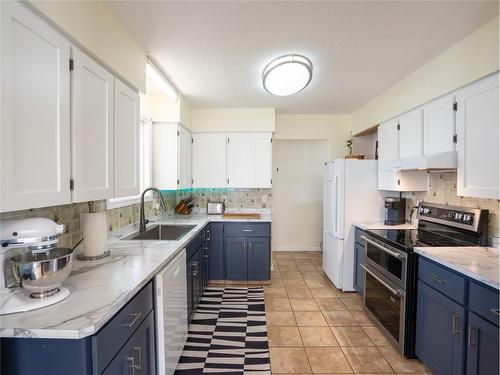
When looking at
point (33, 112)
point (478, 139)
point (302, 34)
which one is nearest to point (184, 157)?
point (302, 34)

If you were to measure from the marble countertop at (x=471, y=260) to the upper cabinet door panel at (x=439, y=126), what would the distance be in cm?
77

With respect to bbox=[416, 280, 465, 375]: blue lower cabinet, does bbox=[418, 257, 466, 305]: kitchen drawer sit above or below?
above

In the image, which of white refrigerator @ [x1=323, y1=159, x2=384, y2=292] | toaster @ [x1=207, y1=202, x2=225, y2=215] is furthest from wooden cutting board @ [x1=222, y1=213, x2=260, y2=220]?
white refrigerator @ [x1=323, y1=159, x2=384, y2=292]

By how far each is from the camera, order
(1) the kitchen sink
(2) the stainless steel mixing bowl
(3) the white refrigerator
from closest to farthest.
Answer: (2) the stainless steel mixing bowl
(1) the kitchen sink
(3) the white refrigerator

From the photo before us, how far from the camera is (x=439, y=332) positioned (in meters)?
1.71

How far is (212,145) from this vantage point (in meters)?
3.84

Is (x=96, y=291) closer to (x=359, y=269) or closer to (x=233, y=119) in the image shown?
(x=359, y=269)

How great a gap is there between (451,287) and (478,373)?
1.43ft

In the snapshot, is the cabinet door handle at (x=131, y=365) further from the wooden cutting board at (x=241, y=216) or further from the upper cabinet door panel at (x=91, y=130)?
the wooden cutting board at (x=241, y=216)

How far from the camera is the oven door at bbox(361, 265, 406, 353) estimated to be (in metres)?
2.04

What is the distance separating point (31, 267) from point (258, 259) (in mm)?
2651

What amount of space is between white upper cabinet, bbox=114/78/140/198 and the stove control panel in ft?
8.51

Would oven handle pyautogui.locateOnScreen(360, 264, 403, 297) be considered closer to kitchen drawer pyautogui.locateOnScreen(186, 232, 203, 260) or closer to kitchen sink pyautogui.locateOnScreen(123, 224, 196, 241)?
kitchen drawer pyautogui.locateOnScreen(186, 232, 203, 260)

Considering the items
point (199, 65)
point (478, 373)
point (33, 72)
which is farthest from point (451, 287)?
point (199, 65)
